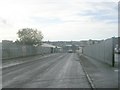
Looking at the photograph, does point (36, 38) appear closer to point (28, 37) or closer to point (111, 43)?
point (28, 37)

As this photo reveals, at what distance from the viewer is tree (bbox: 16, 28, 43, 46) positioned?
4269 inches

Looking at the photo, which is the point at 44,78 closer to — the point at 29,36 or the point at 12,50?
the point at 12,50

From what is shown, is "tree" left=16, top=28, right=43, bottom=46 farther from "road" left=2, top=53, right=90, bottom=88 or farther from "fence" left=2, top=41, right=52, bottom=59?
"road" left=2, top=53, right=90, bottom=88

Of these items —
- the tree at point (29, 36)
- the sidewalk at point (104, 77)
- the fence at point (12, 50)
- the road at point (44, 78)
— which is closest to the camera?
the sidewalk at point (104, 77)

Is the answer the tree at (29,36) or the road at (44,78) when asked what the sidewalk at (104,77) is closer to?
the road at (44,78)

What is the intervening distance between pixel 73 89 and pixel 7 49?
148ft

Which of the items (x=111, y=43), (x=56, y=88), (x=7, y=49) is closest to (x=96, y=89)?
(x=56, y=88)

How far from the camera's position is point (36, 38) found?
110250 mm

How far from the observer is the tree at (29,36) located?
108438 millimetres

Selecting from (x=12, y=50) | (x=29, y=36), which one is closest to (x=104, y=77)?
(x=12, y=50)

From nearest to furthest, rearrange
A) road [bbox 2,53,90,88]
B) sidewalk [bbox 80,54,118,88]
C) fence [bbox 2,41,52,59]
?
sidewalk [bbox 80,54,118,88] → road [bbox 2,53,90,88] → fence [bbox 2,41,52,59]

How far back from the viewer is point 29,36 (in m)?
109

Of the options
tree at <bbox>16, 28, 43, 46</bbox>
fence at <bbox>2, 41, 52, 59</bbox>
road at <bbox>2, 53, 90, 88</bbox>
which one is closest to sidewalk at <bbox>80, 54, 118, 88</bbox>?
road at <bbox>2, 53, 90, 88</bbox>

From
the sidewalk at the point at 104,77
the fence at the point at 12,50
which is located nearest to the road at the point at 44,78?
the sidewalk at the point at 104,77
